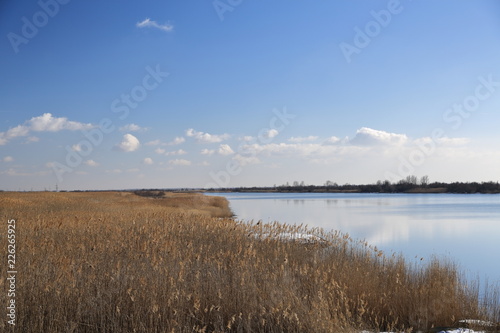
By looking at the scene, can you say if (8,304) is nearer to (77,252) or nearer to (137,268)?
(137,268)

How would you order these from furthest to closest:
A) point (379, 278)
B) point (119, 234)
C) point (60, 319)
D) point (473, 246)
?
1. point (473, 246)
2. point (119, 234)
3. point (379, 278)
4. point (60, 319)

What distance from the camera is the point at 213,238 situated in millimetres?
13188

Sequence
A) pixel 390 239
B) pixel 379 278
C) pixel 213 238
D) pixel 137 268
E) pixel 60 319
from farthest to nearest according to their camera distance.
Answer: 1. pixel 390 239
2. pixel 213 238
3. pixel 379 278
4. pixel 137 268
5. pixel 60 319

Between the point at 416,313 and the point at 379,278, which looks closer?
the point at 416,313

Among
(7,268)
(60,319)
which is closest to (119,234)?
(7,268)

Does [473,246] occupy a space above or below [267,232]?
below

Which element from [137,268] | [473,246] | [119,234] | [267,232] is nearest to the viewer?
[137,268]

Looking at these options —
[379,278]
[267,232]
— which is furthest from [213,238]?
[379,278]

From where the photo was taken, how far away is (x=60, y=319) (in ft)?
20.9

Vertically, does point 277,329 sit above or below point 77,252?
below

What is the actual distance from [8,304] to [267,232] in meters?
8.96

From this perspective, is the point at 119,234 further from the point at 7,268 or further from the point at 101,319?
the point at 101,319

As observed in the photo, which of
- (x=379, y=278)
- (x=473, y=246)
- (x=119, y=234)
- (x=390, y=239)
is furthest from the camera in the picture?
(x=390, y=239)

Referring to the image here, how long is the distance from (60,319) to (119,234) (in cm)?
585
